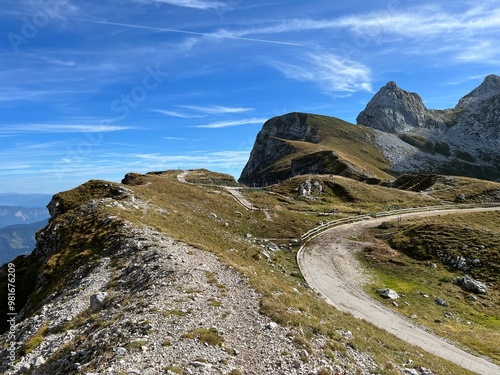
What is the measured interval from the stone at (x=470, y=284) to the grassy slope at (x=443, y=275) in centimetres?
85

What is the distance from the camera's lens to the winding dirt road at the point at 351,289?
95.0 feet

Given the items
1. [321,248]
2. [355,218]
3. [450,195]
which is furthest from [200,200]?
[450,195]

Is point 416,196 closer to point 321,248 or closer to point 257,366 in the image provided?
point 321,248

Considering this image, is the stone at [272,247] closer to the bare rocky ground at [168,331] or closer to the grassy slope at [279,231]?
the grassy slope at [279,231]

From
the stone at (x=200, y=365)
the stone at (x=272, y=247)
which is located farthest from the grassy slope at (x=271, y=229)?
the stone at (x=200, y=365)

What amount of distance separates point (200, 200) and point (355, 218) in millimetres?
37746

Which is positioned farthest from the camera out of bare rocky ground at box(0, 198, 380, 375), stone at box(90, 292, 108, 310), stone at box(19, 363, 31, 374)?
stone at box(90, 292, 108, 310)

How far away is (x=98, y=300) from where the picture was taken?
81.8ft

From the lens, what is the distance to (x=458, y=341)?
31578mm

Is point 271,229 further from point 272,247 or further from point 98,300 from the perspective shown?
point 98,300

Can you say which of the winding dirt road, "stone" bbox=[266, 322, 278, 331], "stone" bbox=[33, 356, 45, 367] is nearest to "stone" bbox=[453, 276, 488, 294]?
the winding dirt road

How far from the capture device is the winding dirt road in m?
29.0

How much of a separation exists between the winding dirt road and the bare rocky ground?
49.4 feet

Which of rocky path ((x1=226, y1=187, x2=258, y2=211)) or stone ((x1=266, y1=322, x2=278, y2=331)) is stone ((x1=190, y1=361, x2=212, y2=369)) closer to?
stone ((x1=266, y1=322, x2=278, y2=331))
